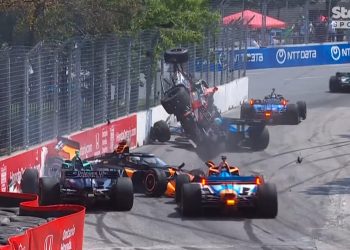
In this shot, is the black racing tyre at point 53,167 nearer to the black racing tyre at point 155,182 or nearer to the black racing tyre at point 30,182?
the black racing tyre at point 30,182

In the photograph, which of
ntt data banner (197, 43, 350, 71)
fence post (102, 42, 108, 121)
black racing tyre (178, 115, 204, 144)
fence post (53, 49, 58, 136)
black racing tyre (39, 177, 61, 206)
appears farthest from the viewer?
ntt data banner (197, 43, 350, 71)

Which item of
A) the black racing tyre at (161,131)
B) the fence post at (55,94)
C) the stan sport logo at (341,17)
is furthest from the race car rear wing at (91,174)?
the stan sport logo at (341,17)

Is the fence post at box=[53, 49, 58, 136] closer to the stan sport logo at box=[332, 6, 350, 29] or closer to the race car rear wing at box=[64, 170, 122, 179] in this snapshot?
the race car rear wing at box=[64, 170, 122, 179]

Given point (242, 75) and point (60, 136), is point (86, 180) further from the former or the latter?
point (242, 75)

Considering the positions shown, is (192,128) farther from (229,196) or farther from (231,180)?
(229,196)

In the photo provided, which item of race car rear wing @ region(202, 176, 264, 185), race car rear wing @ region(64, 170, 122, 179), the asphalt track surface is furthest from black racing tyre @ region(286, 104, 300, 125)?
race car rear wing @ region(64, 170, 122, 179)

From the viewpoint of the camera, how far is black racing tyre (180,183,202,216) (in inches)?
687

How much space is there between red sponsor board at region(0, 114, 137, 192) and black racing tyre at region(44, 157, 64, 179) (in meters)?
0.10

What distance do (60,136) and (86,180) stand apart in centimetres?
401

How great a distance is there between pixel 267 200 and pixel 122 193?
2540mm

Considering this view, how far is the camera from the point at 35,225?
436 inches

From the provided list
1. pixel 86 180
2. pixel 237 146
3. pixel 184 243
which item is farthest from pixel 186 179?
pixel 237 146

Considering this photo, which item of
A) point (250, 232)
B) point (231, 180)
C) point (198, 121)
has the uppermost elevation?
point (231, 180)

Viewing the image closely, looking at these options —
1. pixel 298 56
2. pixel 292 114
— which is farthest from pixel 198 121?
pixel 298 56
